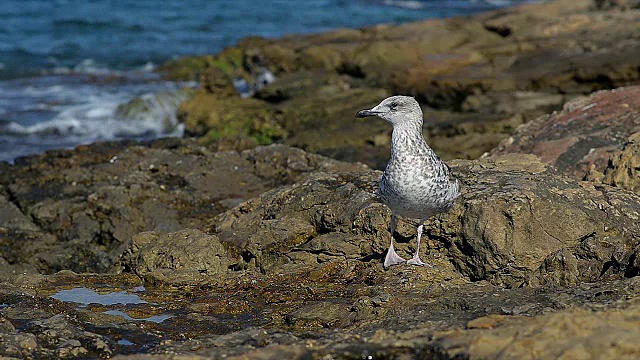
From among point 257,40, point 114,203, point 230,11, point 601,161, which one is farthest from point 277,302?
point 230,11

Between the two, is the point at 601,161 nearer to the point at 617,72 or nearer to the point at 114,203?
the point at 114,203

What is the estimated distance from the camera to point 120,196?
35.3ft

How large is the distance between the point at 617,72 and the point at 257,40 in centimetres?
1402

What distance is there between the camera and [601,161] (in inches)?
345

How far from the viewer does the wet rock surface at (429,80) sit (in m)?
15.4

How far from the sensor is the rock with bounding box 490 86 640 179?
29.8 ft

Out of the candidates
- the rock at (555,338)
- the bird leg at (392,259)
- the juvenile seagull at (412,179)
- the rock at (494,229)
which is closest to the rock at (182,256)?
the rock at (494,229)

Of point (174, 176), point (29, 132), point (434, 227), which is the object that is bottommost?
point (29, 132)

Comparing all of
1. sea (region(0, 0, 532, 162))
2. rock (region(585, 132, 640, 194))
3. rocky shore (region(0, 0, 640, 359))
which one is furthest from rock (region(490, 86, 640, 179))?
sea (region(0, 0, 532, 162))

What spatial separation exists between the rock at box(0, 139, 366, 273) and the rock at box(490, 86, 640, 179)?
84.1 inches

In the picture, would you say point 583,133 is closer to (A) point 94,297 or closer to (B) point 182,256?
(B) point 182,256

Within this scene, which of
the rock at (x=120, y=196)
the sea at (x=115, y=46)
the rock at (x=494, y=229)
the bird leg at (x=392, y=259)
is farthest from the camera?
the sea at (x=115, y=46)

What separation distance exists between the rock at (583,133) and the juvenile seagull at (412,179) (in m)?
2.73

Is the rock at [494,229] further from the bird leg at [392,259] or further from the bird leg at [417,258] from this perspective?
the bird leg at [392,259]
